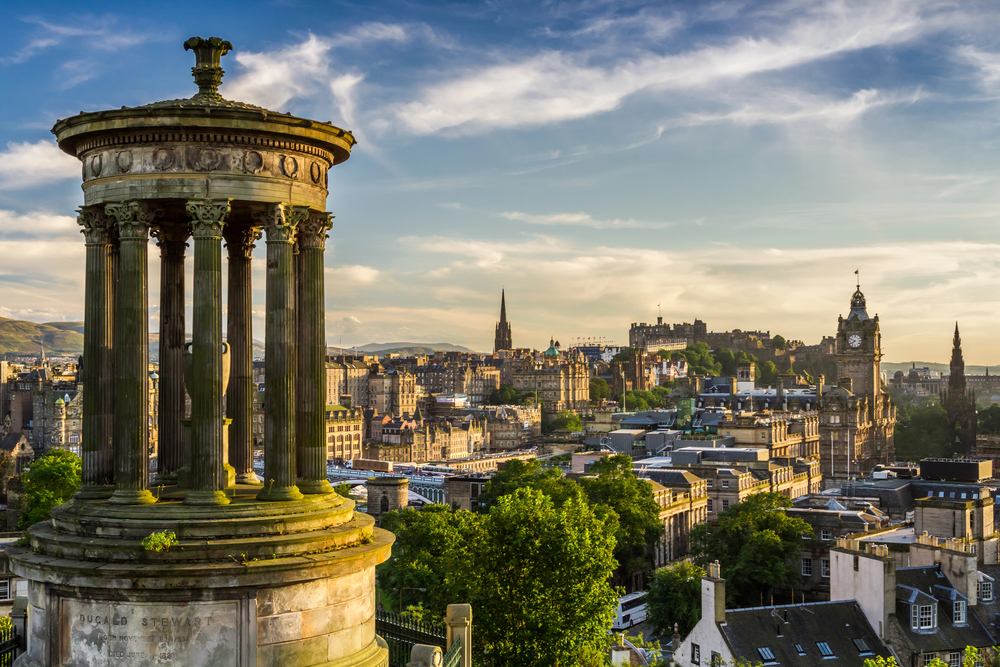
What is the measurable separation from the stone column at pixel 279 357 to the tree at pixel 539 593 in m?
17.9

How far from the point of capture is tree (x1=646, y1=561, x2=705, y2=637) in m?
61.6

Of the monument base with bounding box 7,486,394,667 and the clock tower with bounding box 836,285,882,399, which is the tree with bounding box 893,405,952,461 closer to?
the clock tower with bounding box 836,285,882,399

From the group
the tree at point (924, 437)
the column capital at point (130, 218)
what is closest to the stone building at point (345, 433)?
the tree at point (924, 437)

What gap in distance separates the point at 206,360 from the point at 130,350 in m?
1.23

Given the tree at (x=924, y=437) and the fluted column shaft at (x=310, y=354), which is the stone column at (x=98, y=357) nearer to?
the fluted column shaft at (x=310, y=354)

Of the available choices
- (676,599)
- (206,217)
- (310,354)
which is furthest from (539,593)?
(676,599)

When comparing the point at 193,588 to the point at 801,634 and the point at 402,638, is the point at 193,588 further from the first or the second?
the point at 801,634

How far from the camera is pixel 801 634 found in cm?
4638

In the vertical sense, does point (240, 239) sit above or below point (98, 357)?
above

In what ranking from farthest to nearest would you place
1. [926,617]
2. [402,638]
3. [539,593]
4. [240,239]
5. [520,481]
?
[520,481]
[926,617]
[539,593]
[402,638]
[240,239]

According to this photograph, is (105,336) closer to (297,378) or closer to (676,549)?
(297,378)

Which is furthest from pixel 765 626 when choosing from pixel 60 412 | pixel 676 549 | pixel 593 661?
pixel 60 412

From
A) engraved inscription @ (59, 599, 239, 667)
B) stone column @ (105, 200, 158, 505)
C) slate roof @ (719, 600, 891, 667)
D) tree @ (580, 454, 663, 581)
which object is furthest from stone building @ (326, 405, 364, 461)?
engraved inscription @ (59, 599, 239, 667)

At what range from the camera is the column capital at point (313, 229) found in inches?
691
